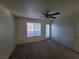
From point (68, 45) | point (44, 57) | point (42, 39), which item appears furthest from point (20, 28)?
point (68, 45)

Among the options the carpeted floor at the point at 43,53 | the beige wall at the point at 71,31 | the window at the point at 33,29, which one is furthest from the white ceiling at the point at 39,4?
the window at the point at 33,29

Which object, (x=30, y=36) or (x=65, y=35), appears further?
(x=30, y=36)

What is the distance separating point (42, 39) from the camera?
7.40m

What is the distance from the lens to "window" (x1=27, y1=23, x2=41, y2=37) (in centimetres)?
650

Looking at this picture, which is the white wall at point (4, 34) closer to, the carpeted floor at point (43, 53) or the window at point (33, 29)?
the carpeted floor at point (43, 53)

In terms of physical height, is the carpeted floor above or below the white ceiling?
below

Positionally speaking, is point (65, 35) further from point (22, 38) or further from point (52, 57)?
point (22, 38)

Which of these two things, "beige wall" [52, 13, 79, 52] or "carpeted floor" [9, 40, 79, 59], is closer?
"carpeted floor" [9, 40, 79, 59]

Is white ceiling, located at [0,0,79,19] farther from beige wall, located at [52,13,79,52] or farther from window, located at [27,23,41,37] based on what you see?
window, located at [27,23,41,37]

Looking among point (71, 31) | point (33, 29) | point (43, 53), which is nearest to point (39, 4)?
point (43, 53)

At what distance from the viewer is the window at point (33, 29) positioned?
6.50 m

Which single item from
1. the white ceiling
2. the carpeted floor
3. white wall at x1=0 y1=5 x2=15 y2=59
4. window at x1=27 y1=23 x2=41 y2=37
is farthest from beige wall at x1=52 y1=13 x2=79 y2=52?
white wall at x1=0 y1=5 x2=15 y2=59

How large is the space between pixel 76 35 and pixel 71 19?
1.06m

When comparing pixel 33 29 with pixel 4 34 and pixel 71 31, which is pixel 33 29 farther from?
pixel 4 34
